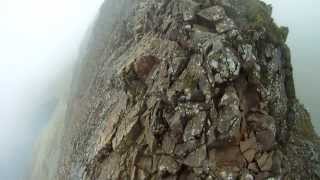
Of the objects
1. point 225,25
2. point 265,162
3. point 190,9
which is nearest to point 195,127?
point 265,162

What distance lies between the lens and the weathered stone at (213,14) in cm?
4344

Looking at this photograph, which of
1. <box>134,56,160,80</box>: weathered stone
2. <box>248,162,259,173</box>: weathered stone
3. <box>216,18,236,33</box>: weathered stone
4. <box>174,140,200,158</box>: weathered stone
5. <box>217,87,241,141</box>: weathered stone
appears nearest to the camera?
<box>248,162,259,173</box>: weathered stone

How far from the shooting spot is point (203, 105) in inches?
1533

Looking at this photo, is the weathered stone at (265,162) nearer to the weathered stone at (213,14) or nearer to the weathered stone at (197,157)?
the weathered stone at (197,157)

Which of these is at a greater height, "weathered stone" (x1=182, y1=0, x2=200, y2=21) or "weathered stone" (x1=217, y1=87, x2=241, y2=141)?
"weathered stone" (x1=182, y1=0, x2=200, y2=21)

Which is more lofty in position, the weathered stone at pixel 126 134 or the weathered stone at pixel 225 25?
the weathered stone at pixel 225 25

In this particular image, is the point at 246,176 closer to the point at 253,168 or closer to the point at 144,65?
the point at 253,168

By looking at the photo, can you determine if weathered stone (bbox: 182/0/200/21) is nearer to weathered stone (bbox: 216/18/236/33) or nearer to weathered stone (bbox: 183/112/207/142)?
weathered stone (bbox: 216/18/236/33)

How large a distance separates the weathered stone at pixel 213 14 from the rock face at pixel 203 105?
83 mm

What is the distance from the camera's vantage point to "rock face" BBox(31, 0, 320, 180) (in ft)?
126

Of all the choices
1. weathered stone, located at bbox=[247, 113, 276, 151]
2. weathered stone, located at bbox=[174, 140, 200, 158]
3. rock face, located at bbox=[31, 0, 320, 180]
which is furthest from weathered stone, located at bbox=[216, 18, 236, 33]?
weathered stone, located at bbox=[174, 140, 200, 158]

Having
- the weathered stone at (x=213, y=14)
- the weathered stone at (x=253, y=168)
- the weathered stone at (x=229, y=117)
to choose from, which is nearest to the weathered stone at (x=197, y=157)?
the weathered stone at (x=229, y=117)

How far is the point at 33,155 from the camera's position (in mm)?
93000

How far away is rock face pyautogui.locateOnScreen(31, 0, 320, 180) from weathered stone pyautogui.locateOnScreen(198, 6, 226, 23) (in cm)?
8
